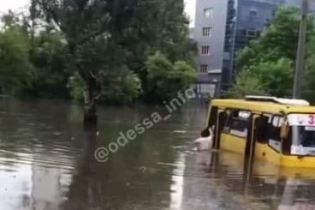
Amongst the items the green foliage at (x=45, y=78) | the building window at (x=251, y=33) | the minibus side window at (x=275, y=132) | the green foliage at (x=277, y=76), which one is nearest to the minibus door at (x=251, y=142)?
the minibus side window at (x=275, y=132)

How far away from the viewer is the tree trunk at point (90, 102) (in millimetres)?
35031

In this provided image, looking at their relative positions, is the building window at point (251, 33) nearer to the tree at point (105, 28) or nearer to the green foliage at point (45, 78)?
the green foliage at point (45, 78)

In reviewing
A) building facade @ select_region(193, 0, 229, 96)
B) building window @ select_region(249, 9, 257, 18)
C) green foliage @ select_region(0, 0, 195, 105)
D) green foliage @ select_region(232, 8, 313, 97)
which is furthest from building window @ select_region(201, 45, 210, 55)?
green foliage @ select_region(0, 0, 195, 105)

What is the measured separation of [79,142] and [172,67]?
164ft

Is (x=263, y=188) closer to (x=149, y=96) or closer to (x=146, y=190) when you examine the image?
(x=146, y=190)

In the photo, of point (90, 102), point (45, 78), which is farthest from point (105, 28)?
point (45, 78)

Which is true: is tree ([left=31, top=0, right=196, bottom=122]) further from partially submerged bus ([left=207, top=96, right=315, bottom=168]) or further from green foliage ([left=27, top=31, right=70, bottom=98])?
green foliage ([left=27, top=31, right=70, bottom=98])

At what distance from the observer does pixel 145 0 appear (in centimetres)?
3356

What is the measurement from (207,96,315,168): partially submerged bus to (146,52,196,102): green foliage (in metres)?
48.3

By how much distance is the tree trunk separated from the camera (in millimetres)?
35031

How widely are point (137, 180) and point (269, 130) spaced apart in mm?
6296

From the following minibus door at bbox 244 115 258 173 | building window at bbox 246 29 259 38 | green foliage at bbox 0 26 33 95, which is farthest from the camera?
building window at bbox 246 29 259 38

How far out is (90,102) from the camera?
117ft

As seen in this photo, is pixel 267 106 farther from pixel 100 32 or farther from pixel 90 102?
pixel 90 102
